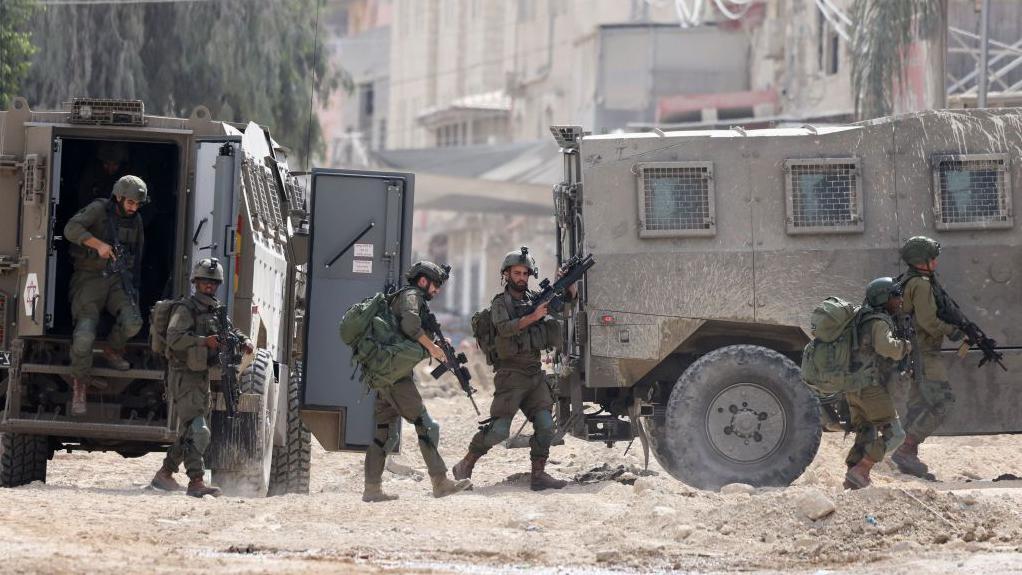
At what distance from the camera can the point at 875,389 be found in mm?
11867

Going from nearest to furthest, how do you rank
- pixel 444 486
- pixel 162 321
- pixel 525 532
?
pixel 525 532 → pixel 162 321 → pixel 444 486

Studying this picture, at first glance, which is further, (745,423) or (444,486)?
(745,423)

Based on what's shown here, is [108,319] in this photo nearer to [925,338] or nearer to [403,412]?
[403,412]

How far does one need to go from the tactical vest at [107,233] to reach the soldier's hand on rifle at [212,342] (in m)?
1.03

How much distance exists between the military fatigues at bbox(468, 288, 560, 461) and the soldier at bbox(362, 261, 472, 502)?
1.73 feet

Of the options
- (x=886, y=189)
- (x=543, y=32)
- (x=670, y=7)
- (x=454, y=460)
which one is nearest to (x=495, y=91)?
(x=543, y=32)

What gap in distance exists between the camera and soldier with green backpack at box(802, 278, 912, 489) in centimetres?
1172

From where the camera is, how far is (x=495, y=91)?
6353cm

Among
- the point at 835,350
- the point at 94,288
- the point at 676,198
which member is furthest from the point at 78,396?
the point at 835,350

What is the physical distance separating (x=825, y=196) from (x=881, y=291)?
108 cm

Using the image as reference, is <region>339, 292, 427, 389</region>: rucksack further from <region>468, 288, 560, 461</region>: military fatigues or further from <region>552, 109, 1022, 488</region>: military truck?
<region>552, 109, 1022, 488</region>: military truck

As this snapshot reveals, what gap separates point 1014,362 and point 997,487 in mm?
899

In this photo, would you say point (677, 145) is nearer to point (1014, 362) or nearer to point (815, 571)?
point (1014, 362)

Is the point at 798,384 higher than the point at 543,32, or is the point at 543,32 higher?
the point at 543,32
